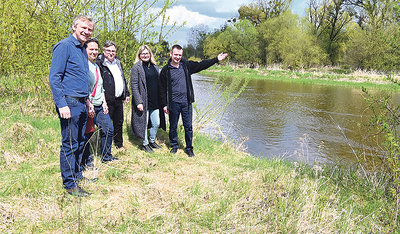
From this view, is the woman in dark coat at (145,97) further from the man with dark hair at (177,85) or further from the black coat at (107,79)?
the black coat at (107,79)

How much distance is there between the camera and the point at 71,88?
10.2ft

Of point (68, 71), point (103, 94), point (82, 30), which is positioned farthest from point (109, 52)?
point (68, 71)

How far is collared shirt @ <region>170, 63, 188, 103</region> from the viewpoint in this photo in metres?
4.94

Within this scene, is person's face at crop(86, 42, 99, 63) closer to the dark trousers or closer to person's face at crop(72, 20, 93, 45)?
person's face at crop(72, 20, 93, 45)

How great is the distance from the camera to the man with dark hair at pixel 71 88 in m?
2.97

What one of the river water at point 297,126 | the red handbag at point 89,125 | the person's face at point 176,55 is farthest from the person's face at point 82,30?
the river water at point 297,126

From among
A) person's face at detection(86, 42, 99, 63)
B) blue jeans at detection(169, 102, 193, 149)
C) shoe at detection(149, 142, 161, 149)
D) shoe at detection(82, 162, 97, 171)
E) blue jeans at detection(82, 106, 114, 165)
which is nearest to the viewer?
person's face at detection(86, 42, 99, 63)

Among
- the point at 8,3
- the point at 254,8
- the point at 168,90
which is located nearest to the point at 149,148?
the point at 168,90

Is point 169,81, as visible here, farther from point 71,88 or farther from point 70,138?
point 70,138

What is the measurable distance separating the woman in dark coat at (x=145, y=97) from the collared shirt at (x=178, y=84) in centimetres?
42

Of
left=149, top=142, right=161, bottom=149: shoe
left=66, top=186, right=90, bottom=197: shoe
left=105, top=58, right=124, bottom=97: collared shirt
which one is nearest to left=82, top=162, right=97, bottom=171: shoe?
left=66, top=186, right=90, bottom=197: shoe

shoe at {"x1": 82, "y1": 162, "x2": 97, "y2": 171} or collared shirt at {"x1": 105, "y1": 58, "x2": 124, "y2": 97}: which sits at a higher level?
collared shirt at {"x1": 105, "y1": 58, "x2": 124, "y2": 97}

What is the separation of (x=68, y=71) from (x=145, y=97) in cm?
202

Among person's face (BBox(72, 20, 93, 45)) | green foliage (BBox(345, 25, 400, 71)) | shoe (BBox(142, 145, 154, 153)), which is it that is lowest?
shoe (BBox(142, 145, 154, 153))
